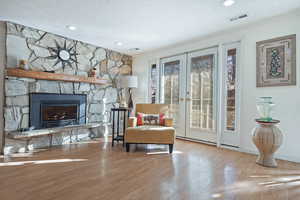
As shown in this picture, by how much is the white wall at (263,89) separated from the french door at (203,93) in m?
0.18

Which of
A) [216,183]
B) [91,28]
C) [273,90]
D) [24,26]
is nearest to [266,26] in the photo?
[273,90]

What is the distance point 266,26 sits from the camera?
121 inches

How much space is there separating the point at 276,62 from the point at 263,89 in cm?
48

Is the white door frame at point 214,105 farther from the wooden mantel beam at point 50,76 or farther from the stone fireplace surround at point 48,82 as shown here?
the wooden mantel beam at point 50,76

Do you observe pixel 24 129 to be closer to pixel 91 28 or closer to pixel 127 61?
pixel 91 28

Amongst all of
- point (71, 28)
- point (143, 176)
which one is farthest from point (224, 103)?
point (71, 28)

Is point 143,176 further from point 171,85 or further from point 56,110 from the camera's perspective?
point 171,85

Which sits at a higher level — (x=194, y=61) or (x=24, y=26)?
(x=24, y=26)

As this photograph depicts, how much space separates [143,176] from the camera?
217 centimetres

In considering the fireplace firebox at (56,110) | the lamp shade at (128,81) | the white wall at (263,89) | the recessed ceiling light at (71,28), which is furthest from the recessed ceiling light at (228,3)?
the fireplace firebox at (56,110)

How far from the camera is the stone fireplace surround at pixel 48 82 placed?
317cm

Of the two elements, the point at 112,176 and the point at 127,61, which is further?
the point at 127,61

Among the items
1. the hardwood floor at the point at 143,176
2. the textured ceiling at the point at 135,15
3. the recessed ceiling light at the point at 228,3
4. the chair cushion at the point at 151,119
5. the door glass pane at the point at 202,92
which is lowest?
the hardwood floor at the point at 143,176

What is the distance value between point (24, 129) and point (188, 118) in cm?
339
